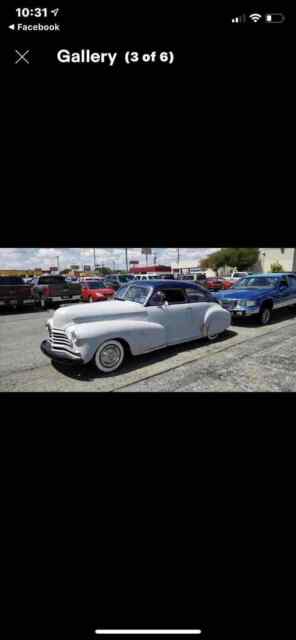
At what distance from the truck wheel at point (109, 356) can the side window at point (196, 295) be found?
1826 millimetres

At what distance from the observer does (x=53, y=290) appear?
1205cm

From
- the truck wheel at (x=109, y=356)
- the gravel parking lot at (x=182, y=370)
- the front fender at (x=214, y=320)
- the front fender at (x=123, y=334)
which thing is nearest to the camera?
the gravel parking lot at (x=182, y=370)

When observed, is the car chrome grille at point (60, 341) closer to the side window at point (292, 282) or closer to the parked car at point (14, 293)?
the side window at point (292, 282)

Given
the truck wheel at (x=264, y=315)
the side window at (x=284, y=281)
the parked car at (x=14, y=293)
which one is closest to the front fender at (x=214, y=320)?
the truck wheel at (x=264, y=315)

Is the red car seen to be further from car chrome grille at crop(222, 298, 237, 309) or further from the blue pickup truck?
car chrome grille at crop(222, 298, 237, 309)

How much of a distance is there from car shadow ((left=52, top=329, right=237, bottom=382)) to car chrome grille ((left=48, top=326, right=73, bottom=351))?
24cm

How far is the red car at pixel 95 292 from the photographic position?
12047mm

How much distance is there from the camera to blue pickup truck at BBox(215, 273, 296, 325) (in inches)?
255

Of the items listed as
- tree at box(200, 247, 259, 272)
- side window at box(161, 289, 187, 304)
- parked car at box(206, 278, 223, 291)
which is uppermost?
tree at box(200, 247, 259, 272)
